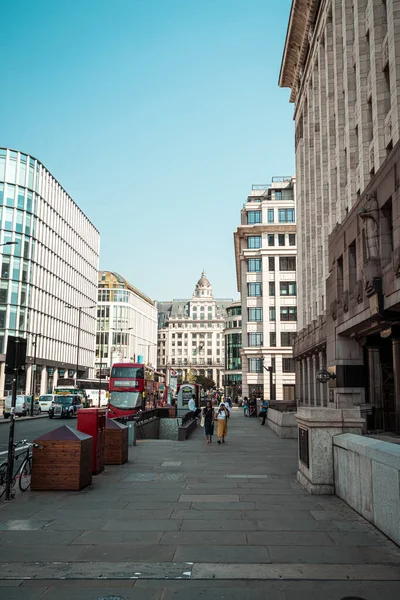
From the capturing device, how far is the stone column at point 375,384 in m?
25.1

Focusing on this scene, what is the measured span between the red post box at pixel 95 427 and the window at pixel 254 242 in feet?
219

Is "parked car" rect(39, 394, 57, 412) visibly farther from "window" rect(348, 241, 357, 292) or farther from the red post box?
the red post box

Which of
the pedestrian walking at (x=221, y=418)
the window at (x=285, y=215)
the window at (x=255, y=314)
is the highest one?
the window at (x=285, y=215)

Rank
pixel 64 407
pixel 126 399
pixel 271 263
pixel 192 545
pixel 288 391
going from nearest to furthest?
1. pixel 192 545
2. pixel 126 399
3. pixel 64 407
4. pixel 288 391
5. pixel 271 263

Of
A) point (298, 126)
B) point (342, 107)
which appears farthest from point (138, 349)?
point (342, 107)

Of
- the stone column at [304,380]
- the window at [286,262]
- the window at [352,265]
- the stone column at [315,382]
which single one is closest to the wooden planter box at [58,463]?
the window at [352,265]

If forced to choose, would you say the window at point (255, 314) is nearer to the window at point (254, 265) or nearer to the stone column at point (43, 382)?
the window at point (254, 265)

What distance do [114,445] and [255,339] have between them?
200 ft

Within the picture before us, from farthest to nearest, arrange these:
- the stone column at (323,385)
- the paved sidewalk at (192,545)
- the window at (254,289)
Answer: the window at (254,289)
the stone column at (323,385)
the paved sidewalk at (192,545)

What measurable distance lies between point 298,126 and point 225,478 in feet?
142

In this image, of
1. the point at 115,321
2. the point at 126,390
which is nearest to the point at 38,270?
the point at 126,390

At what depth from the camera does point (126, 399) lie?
1615 inches

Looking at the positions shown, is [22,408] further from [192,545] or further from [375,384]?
[192,545]

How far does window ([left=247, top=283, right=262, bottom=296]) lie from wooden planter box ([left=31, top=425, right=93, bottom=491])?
2644 inches
